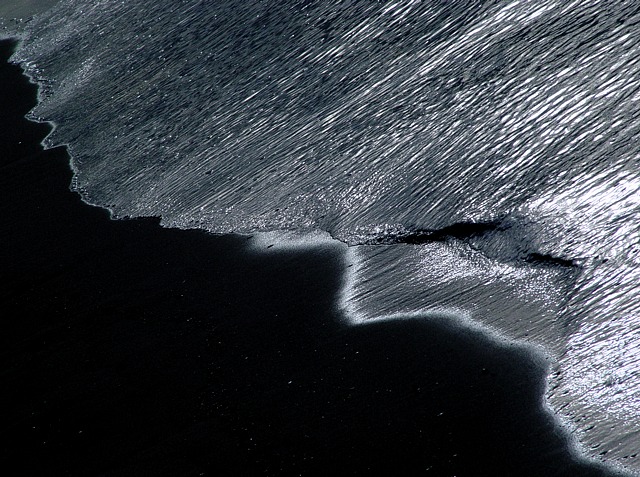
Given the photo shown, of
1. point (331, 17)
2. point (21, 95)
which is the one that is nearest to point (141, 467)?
point (331, 17)

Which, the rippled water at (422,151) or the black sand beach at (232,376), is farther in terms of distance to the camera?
the rippled water at (422,151)

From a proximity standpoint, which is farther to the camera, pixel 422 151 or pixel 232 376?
pixel 422 151

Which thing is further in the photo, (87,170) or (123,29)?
(123,29)

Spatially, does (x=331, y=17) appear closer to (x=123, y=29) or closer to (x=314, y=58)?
(x=314, y=58)

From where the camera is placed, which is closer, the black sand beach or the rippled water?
the black sand beach
